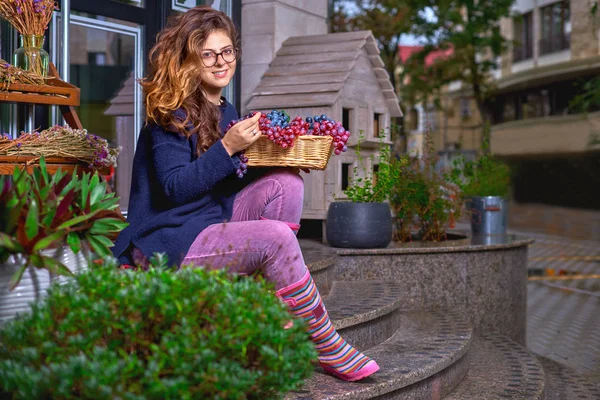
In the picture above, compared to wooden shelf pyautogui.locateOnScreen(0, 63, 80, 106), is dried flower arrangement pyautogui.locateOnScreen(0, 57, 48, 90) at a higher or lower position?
higher

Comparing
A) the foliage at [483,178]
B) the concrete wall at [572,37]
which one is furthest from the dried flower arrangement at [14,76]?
the concrete wall at [572,37]

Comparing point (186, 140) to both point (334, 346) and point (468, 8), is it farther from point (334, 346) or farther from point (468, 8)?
point (468, 8)

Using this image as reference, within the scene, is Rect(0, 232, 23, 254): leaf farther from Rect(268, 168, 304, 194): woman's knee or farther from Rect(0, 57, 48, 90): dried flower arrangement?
Rect(0, 57, 48, 90): dried flower arrangement

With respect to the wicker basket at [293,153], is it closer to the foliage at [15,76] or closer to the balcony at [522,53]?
the foliage at [15,76]

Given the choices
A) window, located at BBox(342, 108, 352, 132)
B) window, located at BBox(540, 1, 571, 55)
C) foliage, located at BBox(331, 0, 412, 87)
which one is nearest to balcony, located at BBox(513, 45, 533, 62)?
window, located at BBox(540, 1, 571, 55)

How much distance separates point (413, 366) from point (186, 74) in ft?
5.55

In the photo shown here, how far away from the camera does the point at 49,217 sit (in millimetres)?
2320

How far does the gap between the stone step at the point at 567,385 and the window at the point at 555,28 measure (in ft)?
76.1

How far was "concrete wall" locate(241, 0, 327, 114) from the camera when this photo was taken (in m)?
6.90

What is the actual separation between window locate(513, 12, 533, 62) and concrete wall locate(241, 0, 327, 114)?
24.5 meters

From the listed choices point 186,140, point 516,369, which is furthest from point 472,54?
point 186,140

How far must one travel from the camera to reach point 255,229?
2.90 meters

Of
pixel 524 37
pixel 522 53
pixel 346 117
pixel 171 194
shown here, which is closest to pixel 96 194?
pixel 171 194

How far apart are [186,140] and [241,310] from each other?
1230 mm
